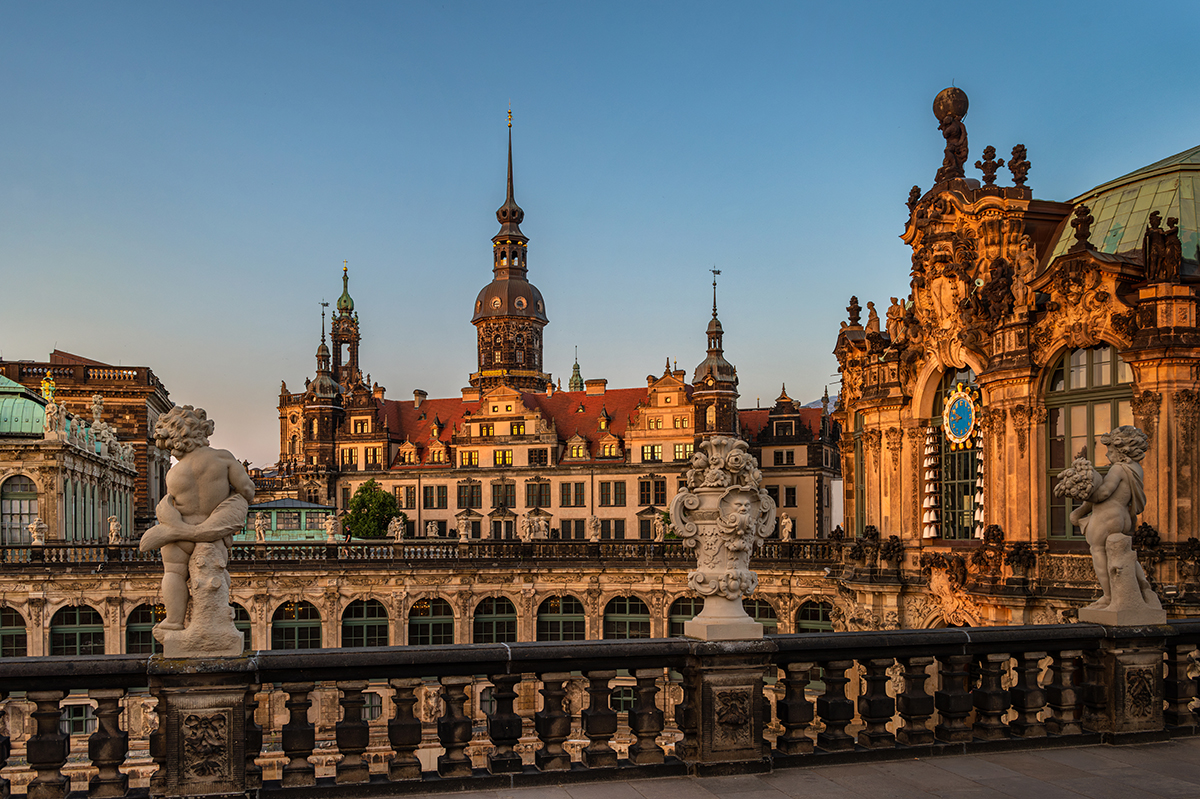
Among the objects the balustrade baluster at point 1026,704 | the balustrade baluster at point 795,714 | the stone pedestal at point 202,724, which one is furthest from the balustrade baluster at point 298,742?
the balustrade baluster at point 1026,704

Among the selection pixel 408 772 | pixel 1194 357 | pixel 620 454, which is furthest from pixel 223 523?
pixel 620 454

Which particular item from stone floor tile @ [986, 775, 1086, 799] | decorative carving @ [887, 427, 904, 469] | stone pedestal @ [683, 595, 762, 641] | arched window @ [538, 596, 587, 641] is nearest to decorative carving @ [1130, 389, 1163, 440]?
decorative carving @ [887, 427, 904, 469]

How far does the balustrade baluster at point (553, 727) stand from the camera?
801 centimetres

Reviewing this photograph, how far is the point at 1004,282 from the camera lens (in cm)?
2212

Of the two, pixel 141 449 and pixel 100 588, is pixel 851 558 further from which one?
pixel 141 449

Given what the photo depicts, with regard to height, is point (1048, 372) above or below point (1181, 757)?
above

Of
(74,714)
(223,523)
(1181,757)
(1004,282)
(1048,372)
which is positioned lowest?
(74,714)

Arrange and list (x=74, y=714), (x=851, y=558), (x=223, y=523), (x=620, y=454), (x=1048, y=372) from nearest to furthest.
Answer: (x=223, y=523) < (x=1048, y=372) < (x=851, y=558) < (x=74, y=714) < (x=620, y=454)

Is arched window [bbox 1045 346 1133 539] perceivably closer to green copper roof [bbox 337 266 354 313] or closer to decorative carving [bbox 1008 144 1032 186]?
decorative carving [bbox 1008 144 1032 186]

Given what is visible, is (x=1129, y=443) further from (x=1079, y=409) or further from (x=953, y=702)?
(x=1079, y=409)

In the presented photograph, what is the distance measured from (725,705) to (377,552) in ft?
119

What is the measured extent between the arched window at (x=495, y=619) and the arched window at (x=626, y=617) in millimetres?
3831

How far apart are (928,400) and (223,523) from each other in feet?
66.2

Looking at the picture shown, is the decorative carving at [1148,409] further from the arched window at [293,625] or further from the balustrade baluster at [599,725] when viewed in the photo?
the arched window at [293,625]
